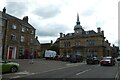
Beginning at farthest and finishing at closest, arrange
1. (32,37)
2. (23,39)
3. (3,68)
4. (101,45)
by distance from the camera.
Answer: (101,45), (32,37), (23,39), (3,68)

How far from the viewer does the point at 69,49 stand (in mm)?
81875

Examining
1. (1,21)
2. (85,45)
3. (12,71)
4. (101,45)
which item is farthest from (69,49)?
(12,71)

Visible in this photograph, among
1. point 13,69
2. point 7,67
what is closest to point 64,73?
point 13,69

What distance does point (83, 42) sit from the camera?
77750mm

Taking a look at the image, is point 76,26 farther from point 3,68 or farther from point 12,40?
point 3,68

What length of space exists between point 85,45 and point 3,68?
61.6 meters

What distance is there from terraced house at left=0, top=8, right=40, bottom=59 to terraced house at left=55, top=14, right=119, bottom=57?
31613 millimetres

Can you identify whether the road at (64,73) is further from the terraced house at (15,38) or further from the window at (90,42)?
the window at (90,42)

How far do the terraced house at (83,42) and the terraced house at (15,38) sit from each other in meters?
31.6

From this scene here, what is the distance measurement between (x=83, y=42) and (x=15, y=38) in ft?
129

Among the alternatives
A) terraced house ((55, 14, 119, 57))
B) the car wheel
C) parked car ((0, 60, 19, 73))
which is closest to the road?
the car wheel

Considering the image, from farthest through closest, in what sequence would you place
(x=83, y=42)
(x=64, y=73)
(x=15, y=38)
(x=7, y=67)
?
1. (x=83, y=42)
2. (x=15, y=38)
3. (x=7, y=67)
4. (x=64, y=73)

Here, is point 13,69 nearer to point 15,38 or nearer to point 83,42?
point 15,38

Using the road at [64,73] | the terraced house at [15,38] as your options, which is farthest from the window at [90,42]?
the road at [64,73]
